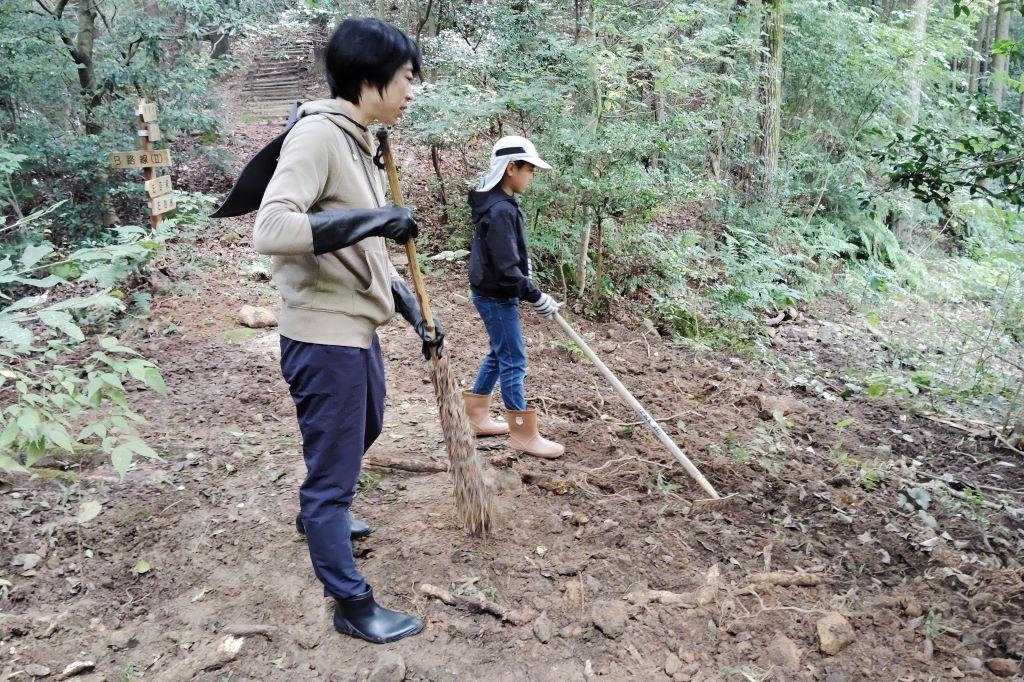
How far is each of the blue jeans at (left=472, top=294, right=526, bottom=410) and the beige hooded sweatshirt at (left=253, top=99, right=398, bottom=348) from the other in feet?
5.30

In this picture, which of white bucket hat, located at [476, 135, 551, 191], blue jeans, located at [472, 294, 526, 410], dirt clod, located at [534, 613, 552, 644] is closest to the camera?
dirt clod, located at [534, 613, 552, 644]

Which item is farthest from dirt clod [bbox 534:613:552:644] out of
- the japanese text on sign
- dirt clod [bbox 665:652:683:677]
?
the japanese text on sign

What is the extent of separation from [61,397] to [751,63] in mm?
10516

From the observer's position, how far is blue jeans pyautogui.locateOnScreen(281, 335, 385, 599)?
2.47m

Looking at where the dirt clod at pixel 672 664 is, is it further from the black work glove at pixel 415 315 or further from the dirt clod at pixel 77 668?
the dirt clod at pixel 77 668

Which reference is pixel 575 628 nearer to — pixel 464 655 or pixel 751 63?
pixel 464 655

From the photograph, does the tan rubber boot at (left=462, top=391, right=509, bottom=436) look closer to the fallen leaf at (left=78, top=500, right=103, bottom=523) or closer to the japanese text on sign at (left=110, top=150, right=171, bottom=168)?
the fallen leaf at (left=78, top=500, right=103, bottom=523)

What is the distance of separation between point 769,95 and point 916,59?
3.21 m

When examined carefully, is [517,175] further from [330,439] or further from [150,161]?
[150,161]

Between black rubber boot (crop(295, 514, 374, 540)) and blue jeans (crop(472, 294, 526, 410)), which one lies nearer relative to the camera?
black rubber boot (crop(295, 514, 374, 540))

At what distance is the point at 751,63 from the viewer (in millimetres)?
10539

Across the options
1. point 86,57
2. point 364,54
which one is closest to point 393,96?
point 364,54

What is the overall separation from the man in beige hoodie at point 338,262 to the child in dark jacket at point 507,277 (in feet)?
4.74

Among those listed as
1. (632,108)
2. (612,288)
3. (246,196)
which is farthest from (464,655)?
(632,108)
